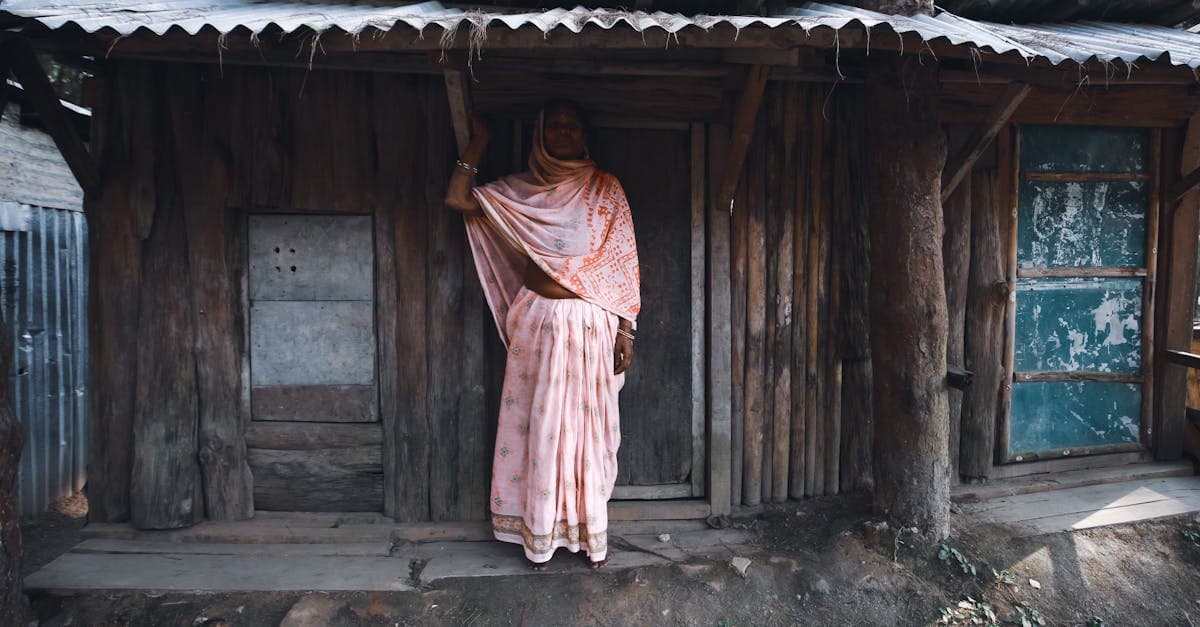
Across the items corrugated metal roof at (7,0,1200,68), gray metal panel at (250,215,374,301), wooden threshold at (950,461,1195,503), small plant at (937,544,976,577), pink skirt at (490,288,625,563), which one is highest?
corrugated metal roof at (7,0,1200,68)

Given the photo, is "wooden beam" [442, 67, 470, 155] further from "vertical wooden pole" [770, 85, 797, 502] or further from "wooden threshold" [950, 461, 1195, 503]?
"wooden threshold" [950, 461, 1195, 503]

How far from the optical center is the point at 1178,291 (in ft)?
13.7

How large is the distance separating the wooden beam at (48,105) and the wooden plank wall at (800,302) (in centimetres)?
337

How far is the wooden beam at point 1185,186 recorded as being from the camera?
3.95 metres

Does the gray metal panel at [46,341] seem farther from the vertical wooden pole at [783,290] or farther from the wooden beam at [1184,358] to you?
the wooden beam at [1184,358]

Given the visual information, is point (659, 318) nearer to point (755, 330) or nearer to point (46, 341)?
point (755, 330)

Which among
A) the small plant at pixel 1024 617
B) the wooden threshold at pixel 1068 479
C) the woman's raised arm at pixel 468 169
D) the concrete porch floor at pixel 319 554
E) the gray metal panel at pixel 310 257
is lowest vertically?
the small plant at pixel 1024 617

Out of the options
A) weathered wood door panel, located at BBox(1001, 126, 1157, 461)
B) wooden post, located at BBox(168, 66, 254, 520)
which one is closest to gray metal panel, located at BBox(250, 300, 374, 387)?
wooden post, located at BBox(168, 66, 254, 520)

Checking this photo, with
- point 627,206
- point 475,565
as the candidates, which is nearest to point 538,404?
point 475,565

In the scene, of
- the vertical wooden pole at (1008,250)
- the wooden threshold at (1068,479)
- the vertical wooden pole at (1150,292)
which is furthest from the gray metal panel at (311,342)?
the vertical wooden pole at (1150,292)

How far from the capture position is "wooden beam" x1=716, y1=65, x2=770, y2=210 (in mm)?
2895

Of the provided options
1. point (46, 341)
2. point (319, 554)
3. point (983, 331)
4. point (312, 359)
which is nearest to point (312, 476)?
point (319, 554)

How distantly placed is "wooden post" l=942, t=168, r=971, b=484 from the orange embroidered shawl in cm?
198

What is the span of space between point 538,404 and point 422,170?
1411 mm
